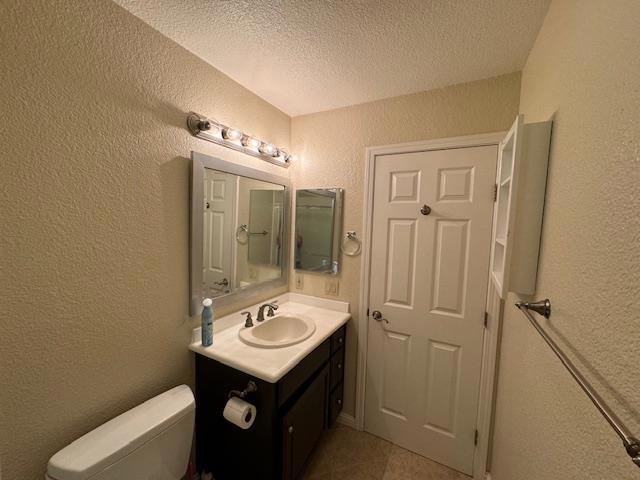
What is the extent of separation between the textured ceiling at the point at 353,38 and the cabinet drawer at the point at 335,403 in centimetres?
198

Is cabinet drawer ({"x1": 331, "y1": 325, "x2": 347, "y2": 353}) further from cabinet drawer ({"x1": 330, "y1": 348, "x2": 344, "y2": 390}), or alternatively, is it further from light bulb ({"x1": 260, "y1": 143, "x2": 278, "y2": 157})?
light bulb ({"x1": 260, "y1": 143, "x2": 278, "y2": 157})

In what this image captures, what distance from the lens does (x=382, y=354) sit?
1.71 meters

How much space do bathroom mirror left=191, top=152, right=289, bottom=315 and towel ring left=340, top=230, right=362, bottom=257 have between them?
0.47 m

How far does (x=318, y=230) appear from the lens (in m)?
1.87

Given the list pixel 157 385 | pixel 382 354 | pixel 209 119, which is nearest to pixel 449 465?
pixel 382 354

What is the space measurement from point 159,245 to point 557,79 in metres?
1.65

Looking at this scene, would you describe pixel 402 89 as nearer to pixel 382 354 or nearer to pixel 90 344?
pixel 382 354

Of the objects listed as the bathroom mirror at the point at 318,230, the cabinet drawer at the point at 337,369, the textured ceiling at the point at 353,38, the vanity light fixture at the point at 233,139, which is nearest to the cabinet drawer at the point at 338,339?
the cabinet drawer at the point at 337,369

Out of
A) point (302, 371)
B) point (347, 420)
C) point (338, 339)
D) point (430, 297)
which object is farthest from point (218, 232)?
point (347, 420)

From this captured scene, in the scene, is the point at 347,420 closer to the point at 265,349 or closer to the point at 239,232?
the point at 265,349

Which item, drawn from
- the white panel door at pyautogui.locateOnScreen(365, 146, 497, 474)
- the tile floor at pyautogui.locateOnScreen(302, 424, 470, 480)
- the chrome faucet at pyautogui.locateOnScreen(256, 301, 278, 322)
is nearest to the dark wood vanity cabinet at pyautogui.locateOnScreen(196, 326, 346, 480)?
the tile floor at pyautogui.locateOnScreen(302, 424, 470, 480)

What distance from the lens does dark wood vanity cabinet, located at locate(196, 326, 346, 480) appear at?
3.69 feet

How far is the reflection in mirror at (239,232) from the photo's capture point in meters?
1.36

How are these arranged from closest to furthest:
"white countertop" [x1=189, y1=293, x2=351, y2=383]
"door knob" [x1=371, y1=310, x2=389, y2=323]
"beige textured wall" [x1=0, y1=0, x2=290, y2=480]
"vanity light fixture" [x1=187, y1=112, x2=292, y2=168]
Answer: "beige textured wall" [x1=0, y1=0, x2=290, y2=480]
"white countertop" [x1=189, y1=293, x2=351, y2=383]
"vanity light fixture" [x1=187, y1=112, x2=292, y2=168]
"door knob" [x1=371, y1=310, x2=389, y2=323]
